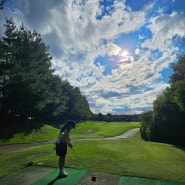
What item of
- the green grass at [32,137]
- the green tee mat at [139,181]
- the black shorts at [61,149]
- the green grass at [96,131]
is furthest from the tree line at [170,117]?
the black shorts at [61,149]

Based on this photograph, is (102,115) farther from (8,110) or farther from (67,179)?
(67,179)

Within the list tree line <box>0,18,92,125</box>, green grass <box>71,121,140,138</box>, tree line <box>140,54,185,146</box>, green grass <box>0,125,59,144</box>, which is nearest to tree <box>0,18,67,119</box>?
tree line <box>0,18,92,125</box>

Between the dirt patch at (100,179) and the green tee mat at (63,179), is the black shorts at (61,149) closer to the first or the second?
the green tee mat at (63,179)

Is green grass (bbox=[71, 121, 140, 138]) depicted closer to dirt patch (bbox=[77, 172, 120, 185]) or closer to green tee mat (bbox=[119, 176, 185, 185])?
dirt patch (bbox=[77, 172, 120, 185])

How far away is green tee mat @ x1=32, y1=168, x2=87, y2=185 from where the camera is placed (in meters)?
8.36

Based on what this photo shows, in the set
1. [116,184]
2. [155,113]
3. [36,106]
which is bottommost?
[116,184]

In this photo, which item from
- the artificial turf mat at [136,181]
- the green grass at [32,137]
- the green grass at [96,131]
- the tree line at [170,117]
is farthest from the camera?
the green grass at [96,131]

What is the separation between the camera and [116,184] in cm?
840

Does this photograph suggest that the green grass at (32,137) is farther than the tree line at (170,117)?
Yes

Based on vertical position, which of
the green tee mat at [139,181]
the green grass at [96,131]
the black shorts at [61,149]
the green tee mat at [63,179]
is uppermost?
the green grass at [96,131]

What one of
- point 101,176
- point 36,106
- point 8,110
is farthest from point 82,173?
point 8,110

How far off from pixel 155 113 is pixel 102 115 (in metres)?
115

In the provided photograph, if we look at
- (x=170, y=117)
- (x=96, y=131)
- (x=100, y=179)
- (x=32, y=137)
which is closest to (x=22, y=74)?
(x=32, y=137)

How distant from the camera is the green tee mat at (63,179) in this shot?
8.36 metres
